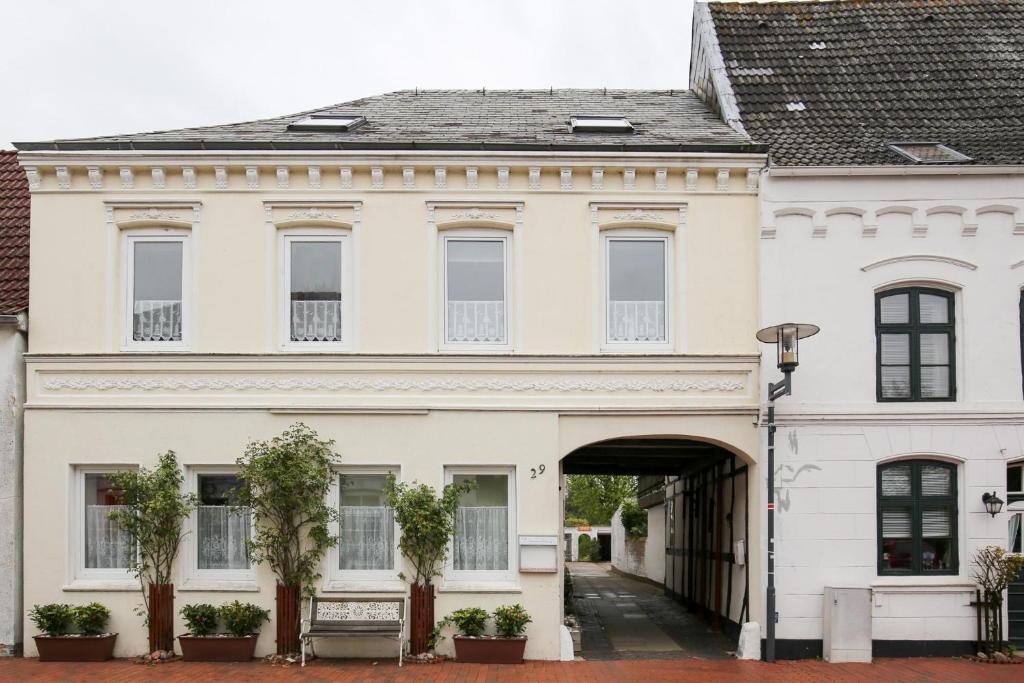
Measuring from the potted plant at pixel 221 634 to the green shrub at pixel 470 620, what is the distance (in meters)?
2.56

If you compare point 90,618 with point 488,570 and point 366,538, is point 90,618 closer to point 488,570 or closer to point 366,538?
point 366,538

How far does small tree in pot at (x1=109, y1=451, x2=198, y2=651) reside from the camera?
44.8 feet

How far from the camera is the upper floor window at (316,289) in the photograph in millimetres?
14383

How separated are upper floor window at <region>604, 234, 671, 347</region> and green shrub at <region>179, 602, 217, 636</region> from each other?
6361 millimetres

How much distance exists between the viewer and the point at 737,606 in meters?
15.5

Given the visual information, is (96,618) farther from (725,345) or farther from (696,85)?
(696,85)

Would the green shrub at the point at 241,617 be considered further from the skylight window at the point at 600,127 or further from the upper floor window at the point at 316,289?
the skylight window at the point at 600,127

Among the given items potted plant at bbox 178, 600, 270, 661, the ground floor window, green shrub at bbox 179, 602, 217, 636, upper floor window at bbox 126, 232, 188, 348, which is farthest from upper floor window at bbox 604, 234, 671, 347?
green shrub at bbox 179, 602, 217, 636

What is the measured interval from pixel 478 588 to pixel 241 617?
308cm

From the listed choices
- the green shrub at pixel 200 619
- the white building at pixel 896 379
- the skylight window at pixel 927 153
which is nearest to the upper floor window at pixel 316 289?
the green shrub at pixel 200 619

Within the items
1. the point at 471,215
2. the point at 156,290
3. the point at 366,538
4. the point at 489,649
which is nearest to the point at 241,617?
the point at 366,538

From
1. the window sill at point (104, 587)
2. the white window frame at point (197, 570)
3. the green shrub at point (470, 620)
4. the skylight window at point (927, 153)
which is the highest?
the skylight window at point (927, 153)

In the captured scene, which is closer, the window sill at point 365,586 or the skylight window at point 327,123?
Answer: the window sill at point 365,586

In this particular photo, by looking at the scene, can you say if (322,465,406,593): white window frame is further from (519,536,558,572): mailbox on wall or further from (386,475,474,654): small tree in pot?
(519,536,558,572): mailbox on wall
